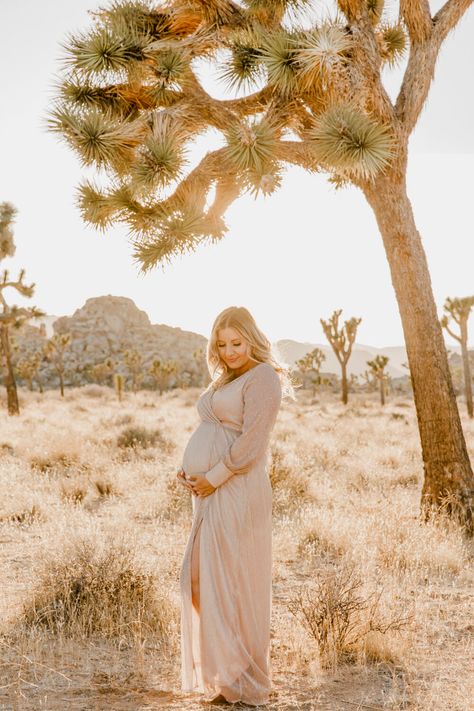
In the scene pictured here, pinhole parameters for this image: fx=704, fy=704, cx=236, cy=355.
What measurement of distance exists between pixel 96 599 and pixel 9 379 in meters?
19.9

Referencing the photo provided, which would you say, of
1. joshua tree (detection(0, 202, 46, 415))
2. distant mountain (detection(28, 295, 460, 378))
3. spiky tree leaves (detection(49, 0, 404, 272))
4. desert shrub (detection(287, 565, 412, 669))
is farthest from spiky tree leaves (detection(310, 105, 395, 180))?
distant mountain (detection(28, 295, 460, 378))

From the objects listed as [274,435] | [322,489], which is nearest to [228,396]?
[322,489]

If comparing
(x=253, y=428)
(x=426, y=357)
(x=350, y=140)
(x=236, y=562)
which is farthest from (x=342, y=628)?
(x=350, y=140)

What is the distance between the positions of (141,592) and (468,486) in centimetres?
345

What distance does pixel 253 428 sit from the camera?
3.25 metres

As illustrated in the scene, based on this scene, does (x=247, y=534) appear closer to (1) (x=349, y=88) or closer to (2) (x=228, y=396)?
(2) (x=228, y=396)

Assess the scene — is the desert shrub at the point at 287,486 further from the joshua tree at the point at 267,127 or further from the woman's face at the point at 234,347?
the woman's face at the point at 234,347

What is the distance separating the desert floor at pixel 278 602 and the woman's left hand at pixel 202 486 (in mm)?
976

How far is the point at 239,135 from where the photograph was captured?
632 cm

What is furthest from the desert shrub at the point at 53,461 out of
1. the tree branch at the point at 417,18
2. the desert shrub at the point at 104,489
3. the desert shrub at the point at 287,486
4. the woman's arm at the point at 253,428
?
the woman's arm at the point at 253,428

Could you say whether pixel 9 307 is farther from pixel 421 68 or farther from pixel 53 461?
pixel 421 68

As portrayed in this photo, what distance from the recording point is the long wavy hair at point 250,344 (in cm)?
349

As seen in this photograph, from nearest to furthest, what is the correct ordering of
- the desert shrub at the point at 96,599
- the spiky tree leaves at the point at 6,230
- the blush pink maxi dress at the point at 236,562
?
1. the blush pink maxi dress at the point at 236,562
2. the desert shrub at the point at 96,599
3. the spiky tree leaves at the point at 6,230

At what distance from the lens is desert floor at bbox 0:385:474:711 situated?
3.47m
